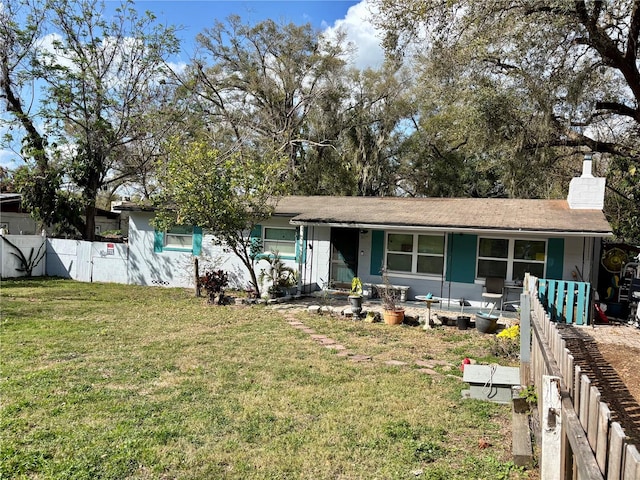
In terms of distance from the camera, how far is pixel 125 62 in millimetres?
19422

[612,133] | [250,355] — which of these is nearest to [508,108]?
[612,133]

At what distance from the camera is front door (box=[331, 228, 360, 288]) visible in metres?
13.4

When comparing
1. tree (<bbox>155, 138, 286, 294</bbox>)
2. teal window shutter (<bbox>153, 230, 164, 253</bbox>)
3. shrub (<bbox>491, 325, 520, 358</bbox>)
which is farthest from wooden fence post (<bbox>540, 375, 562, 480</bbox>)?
teal window shutter (<bbox>153, 230, 164, 253</bbox>)

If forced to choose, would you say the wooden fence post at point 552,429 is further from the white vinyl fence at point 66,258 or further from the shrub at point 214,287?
the white vinyl fence at point 66,258

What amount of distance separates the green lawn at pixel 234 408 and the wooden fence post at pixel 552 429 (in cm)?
86

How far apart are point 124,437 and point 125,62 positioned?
63.0 feet

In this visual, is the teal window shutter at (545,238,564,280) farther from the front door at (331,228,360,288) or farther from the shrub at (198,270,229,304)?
the shrub at (198,270,229,304)

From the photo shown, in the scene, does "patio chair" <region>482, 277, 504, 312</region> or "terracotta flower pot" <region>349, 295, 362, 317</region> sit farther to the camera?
"patio chair" <region>482, 277, 504, 312</region>

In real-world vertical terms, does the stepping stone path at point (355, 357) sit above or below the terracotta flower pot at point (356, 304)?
below

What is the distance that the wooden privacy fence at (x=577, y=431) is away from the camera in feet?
5.74

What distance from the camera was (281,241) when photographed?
47.4ft

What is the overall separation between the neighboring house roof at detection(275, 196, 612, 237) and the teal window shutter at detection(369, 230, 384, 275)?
0.58 m

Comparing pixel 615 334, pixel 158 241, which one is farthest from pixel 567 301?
pixel 158 241

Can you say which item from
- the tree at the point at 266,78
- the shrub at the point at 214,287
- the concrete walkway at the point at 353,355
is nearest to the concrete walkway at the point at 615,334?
the concrete walkway at the point at 353,355
